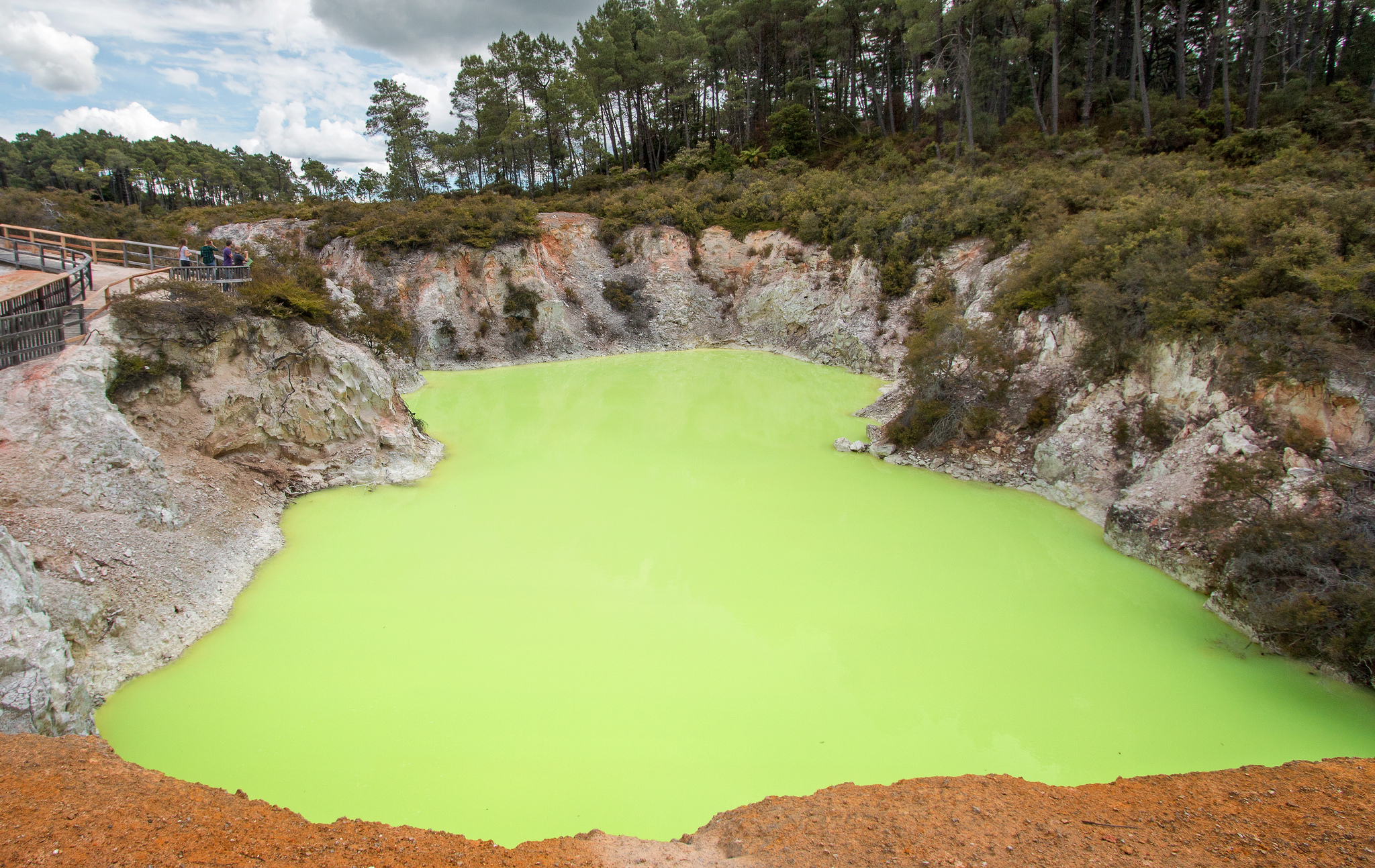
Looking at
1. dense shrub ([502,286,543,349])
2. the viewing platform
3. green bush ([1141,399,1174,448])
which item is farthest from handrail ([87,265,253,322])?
green bush ([1141,399,1174,448])

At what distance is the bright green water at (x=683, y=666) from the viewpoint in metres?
6.82

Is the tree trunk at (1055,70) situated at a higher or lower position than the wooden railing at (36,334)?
higher

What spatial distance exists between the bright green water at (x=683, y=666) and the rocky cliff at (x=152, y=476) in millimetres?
686

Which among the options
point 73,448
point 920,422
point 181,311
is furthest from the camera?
point 920,422

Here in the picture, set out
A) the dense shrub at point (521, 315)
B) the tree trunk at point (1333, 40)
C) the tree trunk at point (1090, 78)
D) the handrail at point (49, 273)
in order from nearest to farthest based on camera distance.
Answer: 1. the handrail at point (49, 273)
2. the tree trunk at point (1333, 40)
3. the dense shrub at point (521, 315)
4. the tree trunk at point (1090, 78)

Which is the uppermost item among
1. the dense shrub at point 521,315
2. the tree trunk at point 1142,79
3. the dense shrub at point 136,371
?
the tree trunk at point 1142,79

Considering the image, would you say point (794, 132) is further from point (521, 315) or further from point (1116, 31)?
point (521, 315)

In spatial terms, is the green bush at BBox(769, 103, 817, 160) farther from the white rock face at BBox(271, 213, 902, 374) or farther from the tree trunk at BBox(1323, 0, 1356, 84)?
the tree trunk at BBox(1323, 0, 1356, 84)

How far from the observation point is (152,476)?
10.8m

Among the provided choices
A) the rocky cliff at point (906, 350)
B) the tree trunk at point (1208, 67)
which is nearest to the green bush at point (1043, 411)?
the rocky cliff at point (906, 350)

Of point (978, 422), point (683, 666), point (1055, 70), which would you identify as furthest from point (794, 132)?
point (683, 666)

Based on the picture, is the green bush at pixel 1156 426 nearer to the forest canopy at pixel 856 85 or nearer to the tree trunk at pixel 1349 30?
the forest canopy at pixel 856 85

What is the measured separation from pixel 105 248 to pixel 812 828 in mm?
28212

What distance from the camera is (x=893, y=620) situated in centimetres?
948
